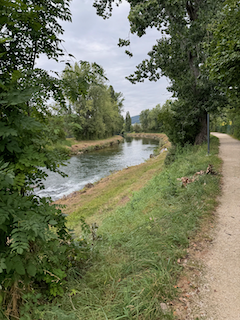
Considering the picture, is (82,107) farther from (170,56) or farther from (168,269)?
(168,269)

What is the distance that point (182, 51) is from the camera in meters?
10.8

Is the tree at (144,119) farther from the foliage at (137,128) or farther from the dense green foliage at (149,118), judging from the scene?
the foliage at (137,128)

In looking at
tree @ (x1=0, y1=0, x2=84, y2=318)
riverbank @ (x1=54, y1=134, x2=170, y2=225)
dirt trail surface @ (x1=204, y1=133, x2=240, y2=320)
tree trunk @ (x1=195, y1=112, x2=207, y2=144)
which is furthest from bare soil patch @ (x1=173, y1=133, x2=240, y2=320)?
tree trunk @ (x1=195, y1=112, x2=207, y2=144)

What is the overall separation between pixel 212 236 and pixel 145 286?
1.79 metres

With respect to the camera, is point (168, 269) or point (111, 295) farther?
point (168, 269)

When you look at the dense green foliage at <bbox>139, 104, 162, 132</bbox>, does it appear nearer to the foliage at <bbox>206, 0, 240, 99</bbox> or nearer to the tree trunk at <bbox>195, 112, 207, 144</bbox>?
the tree trunk at <bbox>195, 112, 207, 144</bbox>

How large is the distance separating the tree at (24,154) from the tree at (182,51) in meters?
9.25

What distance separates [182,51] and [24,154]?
38.3 ft

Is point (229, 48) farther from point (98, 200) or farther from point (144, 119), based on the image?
point (144, 119)

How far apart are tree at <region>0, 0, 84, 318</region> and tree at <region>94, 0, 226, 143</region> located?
9246 mm

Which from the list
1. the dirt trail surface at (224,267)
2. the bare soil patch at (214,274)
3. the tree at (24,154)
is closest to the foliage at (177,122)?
the dirt trail surface at (224,267)

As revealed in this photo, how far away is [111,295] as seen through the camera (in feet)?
7.45

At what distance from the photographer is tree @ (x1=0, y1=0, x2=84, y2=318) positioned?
5.10ft

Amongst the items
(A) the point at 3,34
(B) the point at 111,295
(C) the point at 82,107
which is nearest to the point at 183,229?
(B) the point at 111,295
